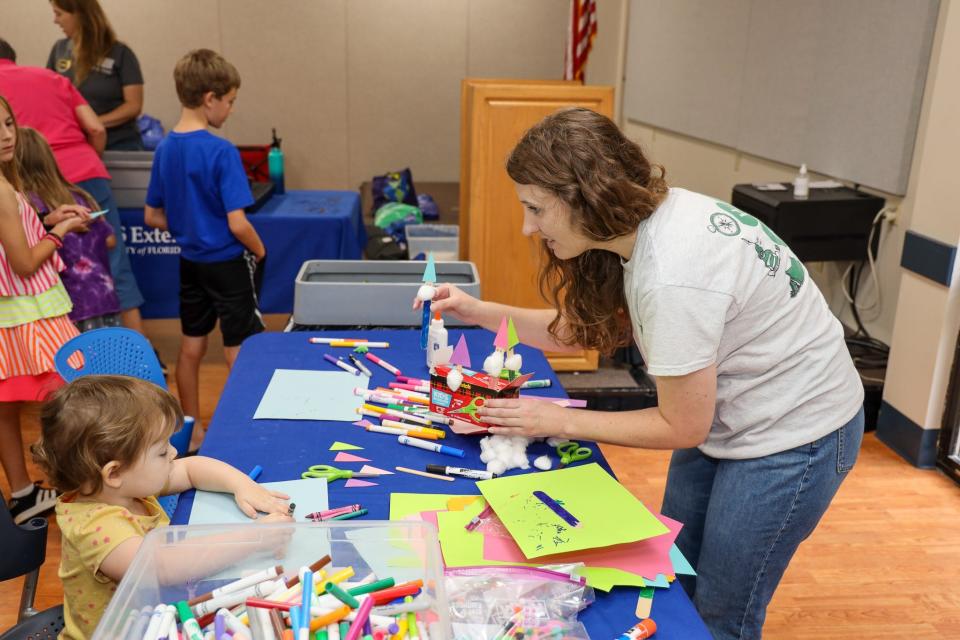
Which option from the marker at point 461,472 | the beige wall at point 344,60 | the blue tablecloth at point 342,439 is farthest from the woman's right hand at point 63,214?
the beige wall at point 344,60

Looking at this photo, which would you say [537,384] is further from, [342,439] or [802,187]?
[802,187]

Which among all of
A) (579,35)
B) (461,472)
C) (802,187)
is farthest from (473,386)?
(579,35)

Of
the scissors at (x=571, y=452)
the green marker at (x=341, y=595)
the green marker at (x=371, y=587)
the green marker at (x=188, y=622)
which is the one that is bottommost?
the scissors at (x=571, y=452)

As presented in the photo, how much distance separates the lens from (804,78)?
12.4 ft

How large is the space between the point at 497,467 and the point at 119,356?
1.04 m

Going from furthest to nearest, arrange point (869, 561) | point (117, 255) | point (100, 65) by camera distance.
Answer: point (100, 65) < point (117, 255) < point (869, 561)

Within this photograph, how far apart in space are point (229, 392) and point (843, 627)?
5.78 ft

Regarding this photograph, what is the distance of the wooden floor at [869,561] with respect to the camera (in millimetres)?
2225

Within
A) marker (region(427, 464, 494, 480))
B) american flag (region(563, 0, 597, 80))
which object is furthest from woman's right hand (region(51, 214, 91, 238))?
american flag (region(563, 0, 597, 80))

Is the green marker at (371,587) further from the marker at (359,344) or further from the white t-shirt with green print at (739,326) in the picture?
the marker at (359,344)

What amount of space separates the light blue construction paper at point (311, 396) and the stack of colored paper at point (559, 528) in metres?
0.37

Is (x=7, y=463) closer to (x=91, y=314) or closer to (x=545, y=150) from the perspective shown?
(x=91, y=314)

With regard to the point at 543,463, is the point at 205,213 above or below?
above

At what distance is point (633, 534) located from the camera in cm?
117
